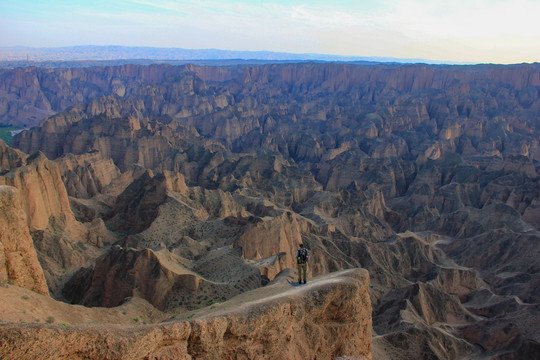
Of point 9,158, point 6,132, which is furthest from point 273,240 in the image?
point 6,132

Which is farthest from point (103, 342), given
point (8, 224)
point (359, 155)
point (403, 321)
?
point (359, 155)

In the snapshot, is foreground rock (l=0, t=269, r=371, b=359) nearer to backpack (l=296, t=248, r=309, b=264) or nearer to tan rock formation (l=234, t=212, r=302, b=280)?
backpack (l=296, t=248, r=309, b=264)

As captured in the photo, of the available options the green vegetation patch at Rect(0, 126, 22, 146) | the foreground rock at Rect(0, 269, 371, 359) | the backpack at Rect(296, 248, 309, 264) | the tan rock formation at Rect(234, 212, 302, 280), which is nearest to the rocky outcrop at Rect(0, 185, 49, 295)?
the foreground rock at Rect(0, 269, 371, 359)

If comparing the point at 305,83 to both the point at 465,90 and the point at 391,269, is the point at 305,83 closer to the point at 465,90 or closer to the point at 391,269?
the point at 465,90

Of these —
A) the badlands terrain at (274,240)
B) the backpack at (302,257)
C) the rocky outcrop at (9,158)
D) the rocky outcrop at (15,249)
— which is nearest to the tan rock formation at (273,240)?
the badlands terrain at (274,240)

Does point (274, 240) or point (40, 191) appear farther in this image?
point (40, 191)

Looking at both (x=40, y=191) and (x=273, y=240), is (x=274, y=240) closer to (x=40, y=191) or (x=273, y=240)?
(x=273, y=240)
